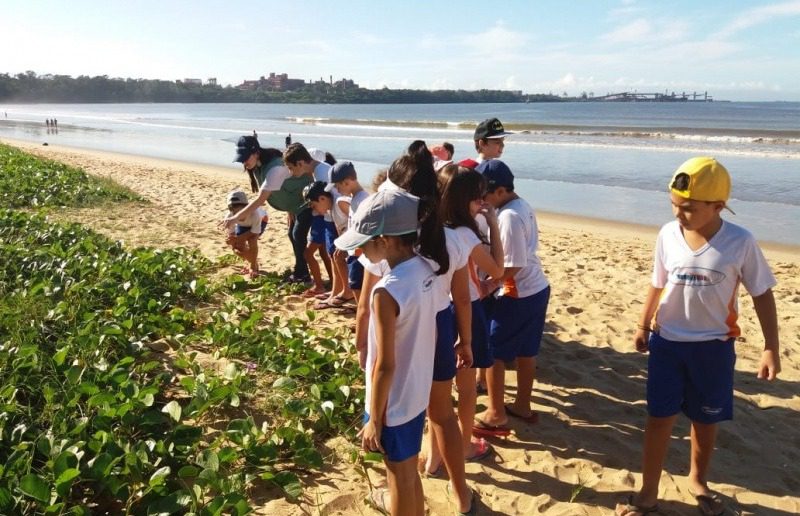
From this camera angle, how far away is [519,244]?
11.2 feet

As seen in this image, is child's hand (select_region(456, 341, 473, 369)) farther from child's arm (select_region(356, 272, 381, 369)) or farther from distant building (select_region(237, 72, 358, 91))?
distant building (select_region(237, 72, 358, 91))

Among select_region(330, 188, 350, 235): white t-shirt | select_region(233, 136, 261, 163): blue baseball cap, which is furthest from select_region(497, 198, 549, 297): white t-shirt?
select_region(233, 136, 261, 163): blue baseball cap

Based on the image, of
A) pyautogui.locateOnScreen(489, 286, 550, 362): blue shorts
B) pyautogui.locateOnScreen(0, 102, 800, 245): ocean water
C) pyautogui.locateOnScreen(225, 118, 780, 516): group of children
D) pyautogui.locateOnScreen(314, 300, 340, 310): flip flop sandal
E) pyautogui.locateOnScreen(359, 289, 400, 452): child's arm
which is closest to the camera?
pyautogui.locateOnScreen(359, 289, 400, 452): child's arm

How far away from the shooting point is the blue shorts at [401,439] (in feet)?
7.89

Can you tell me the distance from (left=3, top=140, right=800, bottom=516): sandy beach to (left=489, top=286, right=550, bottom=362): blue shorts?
0.55m

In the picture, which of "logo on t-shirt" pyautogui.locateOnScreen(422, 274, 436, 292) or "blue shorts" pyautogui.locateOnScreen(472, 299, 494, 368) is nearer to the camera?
"logo on t-shirt" pyautogui.locateOnScreen(422, 274, 436, 292)

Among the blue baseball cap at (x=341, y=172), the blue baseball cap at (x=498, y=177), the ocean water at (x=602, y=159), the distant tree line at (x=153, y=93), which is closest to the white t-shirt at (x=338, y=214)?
the blue baseball cap at (x=341, y=172)

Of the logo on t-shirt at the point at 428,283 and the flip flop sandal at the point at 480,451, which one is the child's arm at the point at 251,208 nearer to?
the flip flop sandal at the point at 480,451

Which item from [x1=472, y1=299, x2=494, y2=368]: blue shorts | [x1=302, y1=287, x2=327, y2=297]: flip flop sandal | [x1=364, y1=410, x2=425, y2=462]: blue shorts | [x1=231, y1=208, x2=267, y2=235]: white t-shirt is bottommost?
[x1=302, y1=287, x2=327, y2=297]: flip flop sandal

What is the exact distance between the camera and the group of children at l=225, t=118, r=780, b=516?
7.75 feet

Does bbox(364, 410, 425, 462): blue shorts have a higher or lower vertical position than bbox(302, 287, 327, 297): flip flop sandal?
higher

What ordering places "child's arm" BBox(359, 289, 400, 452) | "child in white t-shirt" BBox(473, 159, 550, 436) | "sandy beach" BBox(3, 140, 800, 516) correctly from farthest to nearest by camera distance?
"child in white t-shirt" BBox(473, 159, 550, 436)
"sandy beach" BBox(3, 140, 800, 516)
"child's arm" BBox(359, 289, 400, 452)

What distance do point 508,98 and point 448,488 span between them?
16574 cm

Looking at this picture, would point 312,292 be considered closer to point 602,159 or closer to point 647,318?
point 647,318
